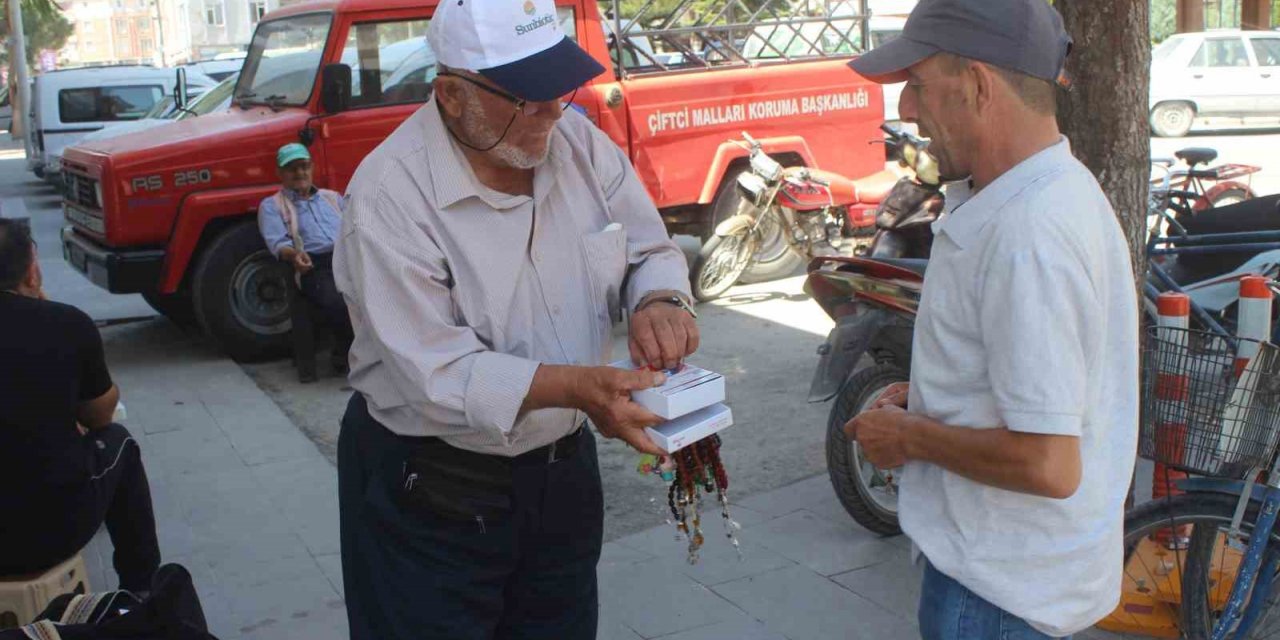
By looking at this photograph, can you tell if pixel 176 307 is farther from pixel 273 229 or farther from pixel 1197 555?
pixel 1197 555

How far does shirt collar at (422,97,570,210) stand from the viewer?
228 centimetres

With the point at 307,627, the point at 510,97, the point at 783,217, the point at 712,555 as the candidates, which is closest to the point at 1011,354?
the point at 510,97

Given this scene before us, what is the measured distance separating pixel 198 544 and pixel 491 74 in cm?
339

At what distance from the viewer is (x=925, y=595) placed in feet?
7.16

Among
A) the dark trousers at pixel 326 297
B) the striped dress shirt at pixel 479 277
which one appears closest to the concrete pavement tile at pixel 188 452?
the dark trousers at pixel 326 297

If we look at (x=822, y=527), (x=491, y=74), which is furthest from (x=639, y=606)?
(x=491, y=74)

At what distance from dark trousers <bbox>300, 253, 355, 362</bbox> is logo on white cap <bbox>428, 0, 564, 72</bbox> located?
533cm

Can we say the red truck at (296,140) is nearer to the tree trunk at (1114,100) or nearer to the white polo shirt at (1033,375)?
the tree trunk at (1114,100)

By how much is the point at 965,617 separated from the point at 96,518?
110 inches

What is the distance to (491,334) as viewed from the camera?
2.31 m

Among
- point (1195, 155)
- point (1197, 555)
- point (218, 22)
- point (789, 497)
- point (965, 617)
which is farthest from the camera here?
point (218, 22)

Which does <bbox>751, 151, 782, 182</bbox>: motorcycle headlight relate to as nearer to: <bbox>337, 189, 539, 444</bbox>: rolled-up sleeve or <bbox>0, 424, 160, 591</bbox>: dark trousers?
<bbox>0, 424, 160, 591</bbox>: dark trousers

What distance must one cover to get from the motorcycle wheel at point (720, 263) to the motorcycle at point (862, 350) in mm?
4012

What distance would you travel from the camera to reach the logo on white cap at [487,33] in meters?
2.21
